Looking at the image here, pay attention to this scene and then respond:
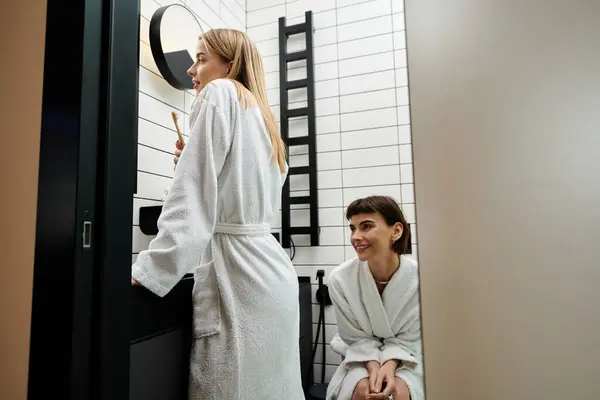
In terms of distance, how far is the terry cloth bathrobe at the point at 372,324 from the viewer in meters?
1.30

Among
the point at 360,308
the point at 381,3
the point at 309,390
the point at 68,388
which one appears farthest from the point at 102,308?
the point at 381,3

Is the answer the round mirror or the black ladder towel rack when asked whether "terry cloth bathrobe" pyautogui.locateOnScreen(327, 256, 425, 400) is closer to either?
the black ladder towel rack

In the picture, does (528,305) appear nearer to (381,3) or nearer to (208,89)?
(208,89)

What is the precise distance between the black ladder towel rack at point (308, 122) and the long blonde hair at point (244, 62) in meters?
0.79

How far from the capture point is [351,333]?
1.44 metres

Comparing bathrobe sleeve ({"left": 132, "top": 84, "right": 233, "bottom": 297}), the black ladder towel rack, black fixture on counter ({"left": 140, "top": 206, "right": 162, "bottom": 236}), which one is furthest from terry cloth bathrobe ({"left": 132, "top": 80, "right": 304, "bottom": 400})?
A: the black ladder towel rack

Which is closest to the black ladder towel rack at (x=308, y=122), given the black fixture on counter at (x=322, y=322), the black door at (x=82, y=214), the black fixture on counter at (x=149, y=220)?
the black fixture on counter at (x=322, y=322)

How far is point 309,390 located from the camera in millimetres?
1504

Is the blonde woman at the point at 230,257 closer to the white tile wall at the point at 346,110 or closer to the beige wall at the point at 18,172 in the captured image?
the beige wall at the point at 18,172

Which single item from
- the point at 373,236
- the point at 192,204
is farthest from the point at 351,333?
the point at 192,204

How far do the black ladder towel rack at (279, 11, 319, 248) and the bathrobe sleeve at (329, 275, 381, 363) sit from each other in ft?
0.83

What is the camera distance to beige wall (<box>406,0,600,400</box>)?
0.24 metres

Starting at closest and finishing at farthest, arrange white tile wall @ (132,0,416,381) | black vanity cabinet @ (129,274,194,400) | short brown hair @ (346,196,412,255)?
black vanity cabinet @ (129,274,194,400)
short brown hair @ (346,196,412,255)
white tile wall @ (132,0,416,381)

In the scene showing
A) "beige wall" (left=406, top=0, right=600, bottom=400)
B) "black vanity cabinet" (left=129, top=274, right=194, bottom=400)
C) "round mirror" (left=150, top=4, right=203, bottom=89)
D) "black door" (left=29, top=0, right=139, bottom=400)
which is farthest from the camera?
"round mirror" (left=150, top=4, right=203, bottom=89)
